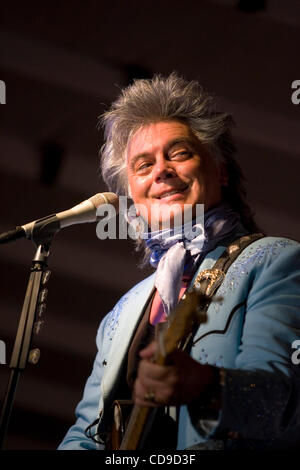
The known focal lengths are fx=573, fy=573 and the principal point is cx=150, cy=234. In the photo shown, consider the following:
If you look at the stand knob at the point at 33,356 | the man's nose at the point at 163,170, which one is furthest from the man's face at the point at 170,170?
the stand knob at the point at 33,356

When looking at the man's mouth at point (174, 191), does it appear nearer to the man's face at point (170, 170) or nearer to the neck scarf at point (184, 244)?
the man's face at point (170, 170)

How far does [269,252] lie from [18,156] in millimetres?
1596

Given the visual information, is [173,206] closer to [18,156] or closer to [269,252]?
[269,252]

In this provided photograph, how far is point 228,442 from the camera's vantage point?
51.2 inches

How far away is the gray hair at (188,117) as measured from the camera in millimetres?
1956

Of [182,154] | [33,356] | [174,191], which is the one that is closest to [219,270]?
[174,191]

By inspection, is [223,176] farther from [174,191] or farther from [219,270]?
[219,270]

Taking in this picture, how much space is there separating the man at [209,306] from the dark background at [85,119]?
1.83ft

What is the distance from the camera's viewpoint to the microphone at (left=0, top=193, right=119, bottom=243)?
5.01 feet

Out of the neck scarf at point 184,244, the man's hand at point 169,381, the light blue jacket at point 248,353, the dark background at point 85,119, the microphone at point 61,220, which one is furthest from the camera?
the dark background at point 85,119

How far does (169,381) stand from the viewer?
3.35 ft

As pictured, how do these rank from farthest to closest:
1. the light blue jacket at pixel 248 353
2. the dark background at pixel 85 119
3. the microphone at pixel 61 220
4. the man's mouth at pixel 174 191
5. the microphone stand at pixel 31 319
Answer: the dark background at pixel 85 119, the man's mouth at pixel 174 191, the microphone at pixel 61 220, the microphone stand at pixel 31 319, the light blue jacket at pixel 248 353

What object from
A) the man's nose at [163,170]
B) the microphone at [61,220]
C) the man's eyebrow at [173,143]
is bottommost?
the microphone at [61,220]
